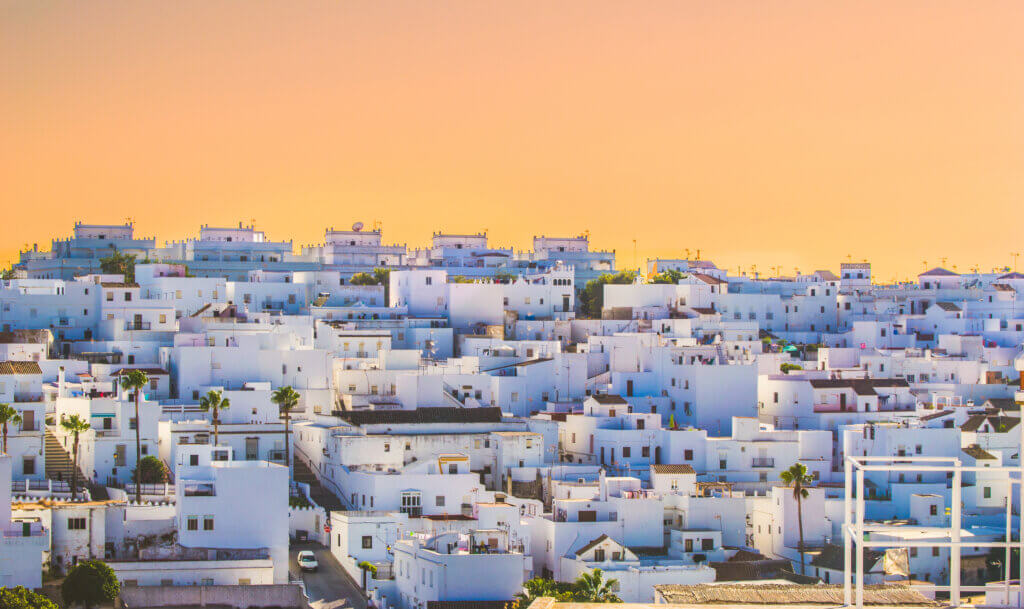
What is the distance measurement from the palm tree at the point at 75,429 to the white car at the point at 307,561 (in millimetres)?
5481

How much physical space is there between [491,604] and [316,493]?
9231 mm

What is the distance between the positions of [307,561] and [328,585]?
134 cm

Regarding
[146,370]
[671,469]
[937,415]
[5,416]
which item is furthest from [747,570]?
[146,370]

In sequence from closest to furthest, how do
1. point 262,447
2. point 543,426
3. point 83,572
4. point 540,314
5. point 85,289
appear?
point 83,572, point 262,447, point 543,426, point 85,289, point 540,314

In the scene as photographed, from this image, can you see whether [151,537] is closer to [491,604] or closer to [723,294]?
[491,604]

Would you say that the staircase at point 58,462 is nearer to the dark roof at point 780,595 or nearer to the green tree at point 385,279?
the dark roof at point 780,595

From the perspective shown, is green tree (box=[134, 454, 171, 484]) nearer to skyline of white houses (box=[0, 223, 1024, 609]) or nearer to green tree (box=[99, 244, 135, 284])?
skyline of white houses (box=[0, 223, 1024, 609])

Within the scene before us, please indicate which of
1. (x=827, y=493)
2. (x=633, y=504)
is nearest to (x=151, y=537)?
(x=633, y=504)

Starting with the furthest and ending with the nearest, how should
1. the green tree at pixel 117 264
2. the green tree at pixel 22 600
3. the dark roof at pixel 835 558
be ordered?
1. the green tree at pixel 117 264
2. the dark roof at pixel 835 558
3. the green tree at pixel 22 600

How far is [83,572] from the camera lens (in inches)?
1185

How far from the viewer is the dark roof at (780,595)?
Answer: 67.7ft

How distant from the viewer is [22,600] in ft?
92.5

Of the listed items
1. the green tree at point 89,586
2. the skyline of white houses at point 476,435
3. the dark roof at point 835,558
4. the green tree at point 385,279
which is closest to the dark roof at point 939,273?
the skyline of white houses at point 476,435

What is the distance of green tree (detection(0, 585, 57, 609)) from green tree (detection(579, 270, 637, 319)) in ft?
123
